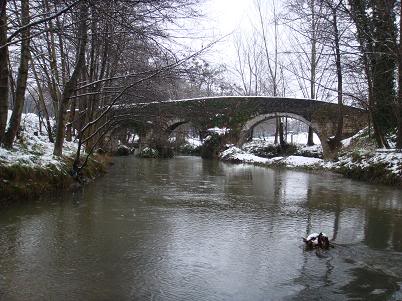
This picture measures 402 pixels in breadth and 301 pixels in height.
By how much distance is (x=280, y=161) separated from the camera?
68.8ft

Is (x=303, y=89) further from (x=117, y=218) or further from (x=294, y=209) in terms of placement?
(x=117, y=218)

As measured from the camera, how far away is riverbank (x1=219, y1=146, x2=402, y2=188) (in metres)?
13.1

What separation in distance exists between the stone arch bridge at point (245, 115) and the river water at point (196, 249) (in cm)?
1366

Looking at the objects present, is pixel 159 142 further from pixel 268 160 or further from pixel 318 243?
pixel 318 243

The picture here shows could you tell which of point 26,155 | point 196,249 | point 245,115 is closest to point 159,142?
point 245,115

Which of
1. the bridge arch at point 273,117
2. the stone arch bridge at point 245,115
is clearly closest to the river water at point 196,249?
the stone arch bridge at point 245,115

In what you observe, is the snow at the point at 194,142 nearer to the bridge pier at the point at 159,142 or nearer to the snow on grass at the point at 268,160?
the bridge pier at the point at 159,142

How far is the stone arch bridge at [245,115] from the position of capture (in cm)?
2414

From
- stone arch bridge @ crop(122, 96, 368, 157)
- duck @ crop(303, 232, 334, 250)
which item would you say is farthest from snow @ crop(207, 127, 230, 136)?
duck @ crop(303, 232, 334, 250)

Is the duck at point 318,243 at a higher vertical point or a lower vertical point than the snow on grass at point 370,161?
lower

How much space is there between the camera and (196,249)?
5.38 m

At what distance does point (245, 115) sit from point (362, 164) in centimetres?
1243

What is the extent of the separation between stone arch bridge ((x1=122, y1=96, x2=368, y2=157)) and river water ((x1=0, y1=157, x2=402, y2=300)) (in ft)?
44.8

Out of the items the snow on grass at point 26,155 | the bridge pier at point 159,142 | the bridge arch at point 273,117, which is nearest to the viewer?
the snow on grass at point 26,155
